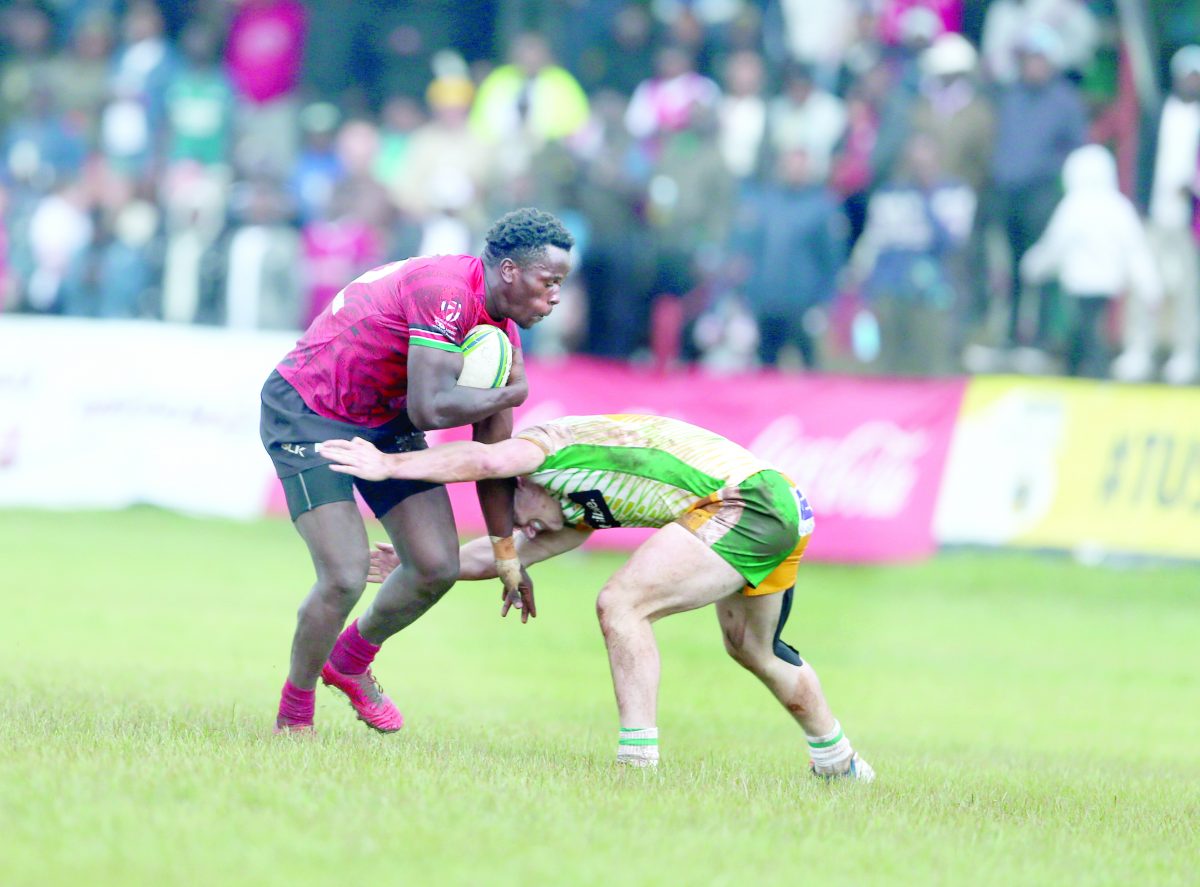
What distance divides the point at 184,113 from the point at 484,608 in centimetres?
885

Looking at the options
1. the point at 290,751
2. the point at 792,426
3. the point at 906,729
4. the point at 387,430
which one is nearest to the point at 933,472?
the point at 792,426

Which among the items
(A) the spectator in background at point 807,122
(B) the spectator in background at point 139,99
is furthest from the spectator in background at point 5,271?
(A) the spectator in background at point 807,122

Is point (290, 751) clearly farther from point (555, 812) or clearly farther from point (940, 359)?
point (940, 359)

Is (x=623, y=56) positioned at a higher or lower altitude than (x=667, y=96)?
higher

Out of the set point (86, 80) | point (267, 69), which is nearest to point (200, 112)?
point (267, 69)

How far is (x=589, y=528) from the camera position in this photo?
316 inches

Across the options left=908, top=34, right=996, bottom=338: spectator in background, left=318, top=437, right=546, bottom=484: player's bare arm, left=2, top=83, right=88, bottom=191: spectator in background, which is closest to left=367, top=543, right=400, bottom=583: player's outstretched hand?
left=318, top=437, right=546, bottom=484: player's bare arm

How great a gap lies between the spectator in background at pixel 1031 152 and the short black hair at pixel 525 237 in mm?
10008

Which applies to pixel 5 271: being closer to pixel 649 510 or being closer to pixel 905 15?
pixel 905 15

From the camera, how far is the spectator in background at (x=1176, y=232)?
16.2 meters

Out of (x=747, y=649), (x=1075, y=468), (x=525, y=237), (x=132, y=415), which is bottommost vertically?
(x=132, y=415)

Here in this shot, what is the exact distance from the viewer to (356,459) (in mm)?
7574

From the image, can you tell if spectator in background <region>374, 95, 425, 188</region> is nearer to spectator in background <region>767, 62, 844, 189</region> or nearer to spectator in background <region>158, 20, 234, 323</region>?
spectator in background <region>158, 20, 234, 323</region>

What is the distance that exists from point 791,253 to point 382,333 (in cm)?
965
